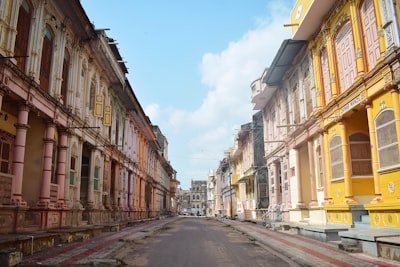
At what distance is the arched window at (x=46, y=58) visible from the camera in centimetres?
1399

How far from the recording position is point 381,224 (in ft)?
36.8

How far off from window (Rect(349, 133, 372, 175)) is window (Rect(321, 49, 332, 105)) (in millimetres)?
2471

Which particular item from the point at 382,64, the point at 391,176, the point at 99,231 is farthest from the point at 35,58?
the point at 391,176

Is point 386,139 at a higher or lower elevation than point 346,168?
higher

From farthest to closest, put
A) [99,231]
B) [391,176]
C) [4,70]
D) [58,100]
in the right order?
[99,231], [58,100], [391,176], [4,70]

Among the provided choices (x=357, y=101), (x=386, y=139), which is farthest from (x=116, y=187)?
(x=386, y=139)

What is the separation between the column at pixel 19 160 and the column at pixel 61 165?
11.3ft

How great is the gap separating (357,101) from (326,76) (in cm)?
388

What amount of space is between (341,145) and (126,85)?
15.8 metres

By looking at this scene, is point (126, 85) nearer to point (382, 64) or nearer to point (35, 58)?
point (35, 58)

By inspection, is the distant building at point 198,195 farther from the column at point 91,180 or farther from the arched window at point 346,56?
the arched window at point 346,56

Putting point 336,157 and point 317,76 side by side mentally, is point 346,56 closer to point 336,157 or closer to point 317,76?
point 317,76

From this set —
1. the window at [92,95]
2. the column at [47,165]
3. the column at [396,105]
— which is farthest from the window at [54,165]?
the column at [396,105]

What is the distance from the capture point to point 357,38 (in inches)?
526
